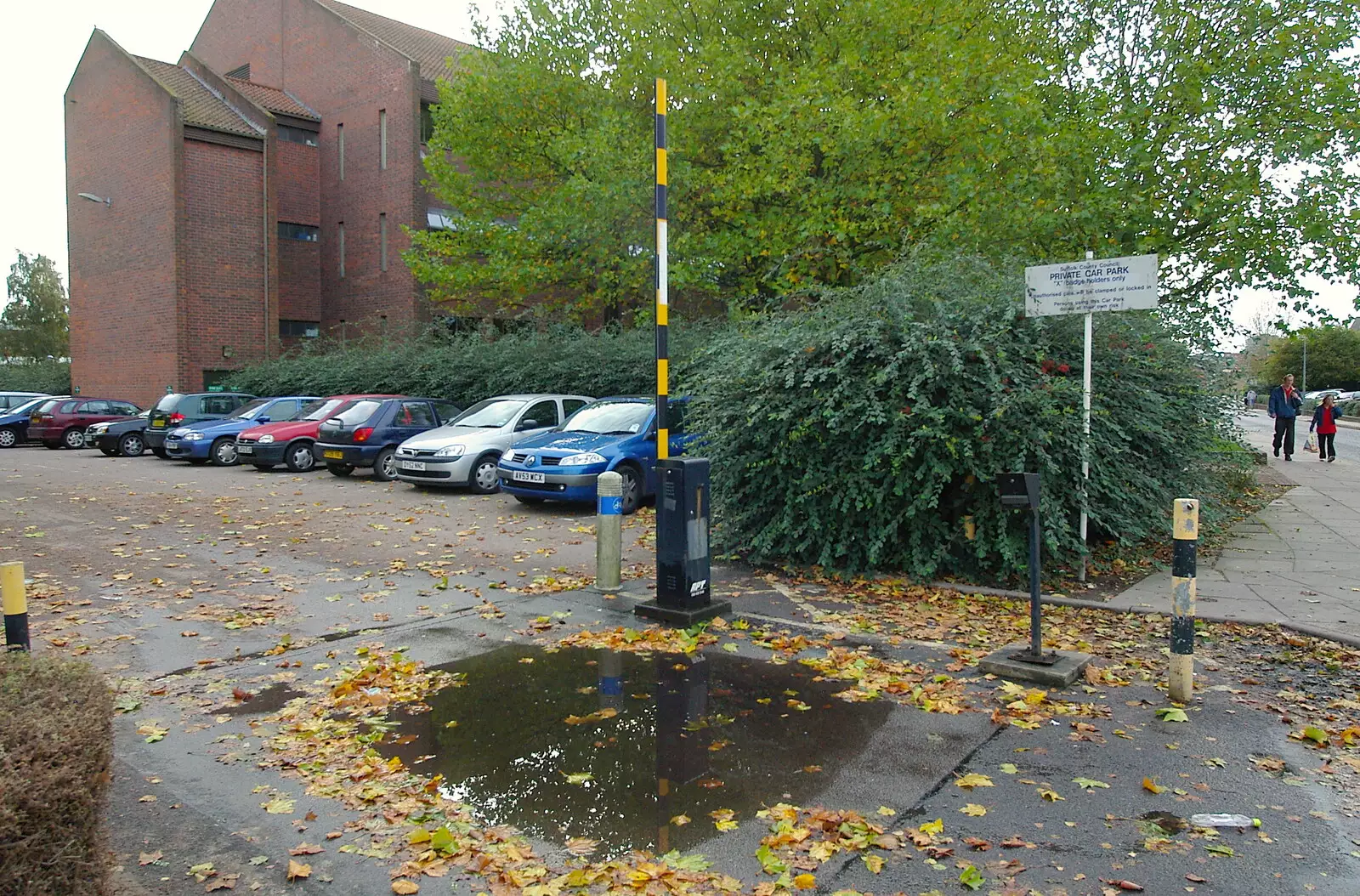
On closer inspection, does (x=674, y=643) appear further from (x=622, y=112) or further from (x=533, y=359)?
(x=622, y=112)

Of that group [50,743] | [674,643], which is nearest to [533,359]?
[674,643]

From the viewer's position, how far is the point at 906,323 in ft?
27.1

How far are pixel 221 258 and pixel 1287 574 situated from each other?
3242 centimetres

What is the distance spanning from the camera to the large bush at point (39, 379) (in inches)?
1576

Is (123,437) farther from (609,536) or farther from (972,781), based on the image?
(972,781)

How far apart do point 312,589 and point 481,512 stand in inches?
197

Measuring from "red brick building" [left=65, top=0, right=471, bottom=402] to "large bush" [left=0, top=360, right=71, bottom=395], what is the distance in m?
4.62

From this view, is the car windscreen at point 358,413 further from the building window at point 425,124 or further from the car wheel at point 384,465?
the building window at point 425,124

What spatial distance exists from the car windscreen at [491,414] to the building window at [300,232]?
21.8m

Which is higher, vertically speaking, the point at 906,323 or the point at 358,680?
the point at 906,323

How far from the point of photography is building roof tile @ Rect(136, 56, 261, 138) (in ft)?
105

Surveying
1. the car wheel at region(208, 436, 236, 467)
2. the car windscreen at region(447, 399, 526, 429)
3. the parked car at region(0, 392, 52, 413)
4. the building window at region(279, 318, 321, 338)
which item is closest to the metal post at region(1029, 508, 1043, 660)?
the car windscreen at region(447, 399, 526, 429)

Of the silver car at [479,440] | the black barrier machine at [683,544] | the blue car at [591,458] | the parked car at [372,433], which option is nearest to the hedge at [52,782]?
the black barrier machine at [683,544]

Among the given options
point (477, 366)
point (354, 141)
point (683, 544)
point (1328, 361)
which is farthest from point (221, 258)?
point (1328, 361)
